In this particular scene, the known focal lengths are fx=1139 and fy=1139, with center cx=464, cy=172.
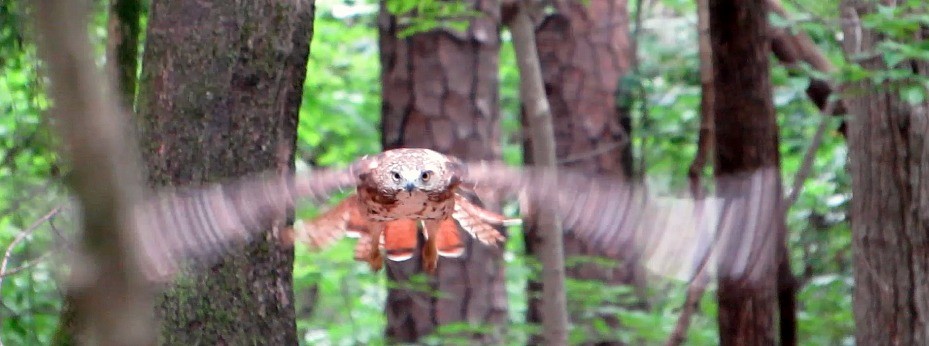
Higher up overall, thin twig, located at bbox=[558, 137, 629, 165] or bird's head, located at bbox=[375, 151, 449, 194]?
bird's head, located at bbox=[375, 151, 449, 194]

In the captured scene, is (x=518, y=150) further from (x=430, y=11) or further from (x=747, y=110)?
(x=747, y=110)

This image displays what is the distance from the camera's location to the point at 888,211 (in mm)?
4547

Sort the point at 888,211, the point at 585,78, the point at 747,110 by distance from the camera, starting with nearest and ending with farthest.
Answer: the point at 747,110 < the point at 888,211 < the point at 585,78

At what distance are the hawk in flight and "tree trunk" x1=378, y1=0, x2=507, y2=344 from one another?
237 centimetres

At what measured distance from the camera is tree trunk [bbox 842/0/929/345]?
176 inches

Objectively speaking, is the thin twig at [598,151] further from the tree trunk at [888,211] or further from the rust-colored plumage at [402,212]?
the rust-colored plumage at [402,212]

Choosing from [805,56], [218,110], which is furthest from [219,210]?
[805,56]

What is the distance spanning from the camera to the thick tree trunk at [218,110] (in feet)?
11.4

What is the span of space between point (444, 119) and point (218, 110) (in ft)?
7.54

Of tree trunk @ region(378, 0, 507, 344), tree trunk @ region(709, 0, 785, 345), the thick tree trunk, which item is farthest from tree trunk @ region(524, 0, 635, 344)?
the thick tree trunk

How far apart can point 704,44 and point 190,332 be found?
2.58 metres

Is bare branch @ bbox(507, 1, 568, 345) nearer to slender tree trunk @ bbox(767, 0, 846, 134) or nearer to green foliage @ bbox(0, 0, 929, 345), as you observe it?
green foliage @ bbox(0, 0, 929, 345)

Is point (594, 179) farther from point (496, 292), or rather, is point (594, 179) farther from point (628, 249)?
point (496, 292)

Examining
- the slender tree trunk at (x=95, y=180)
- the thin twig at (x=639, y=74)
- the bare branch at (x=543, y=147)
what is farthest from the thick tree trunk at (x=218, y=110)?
the thin twig at (x=639, y=74)
